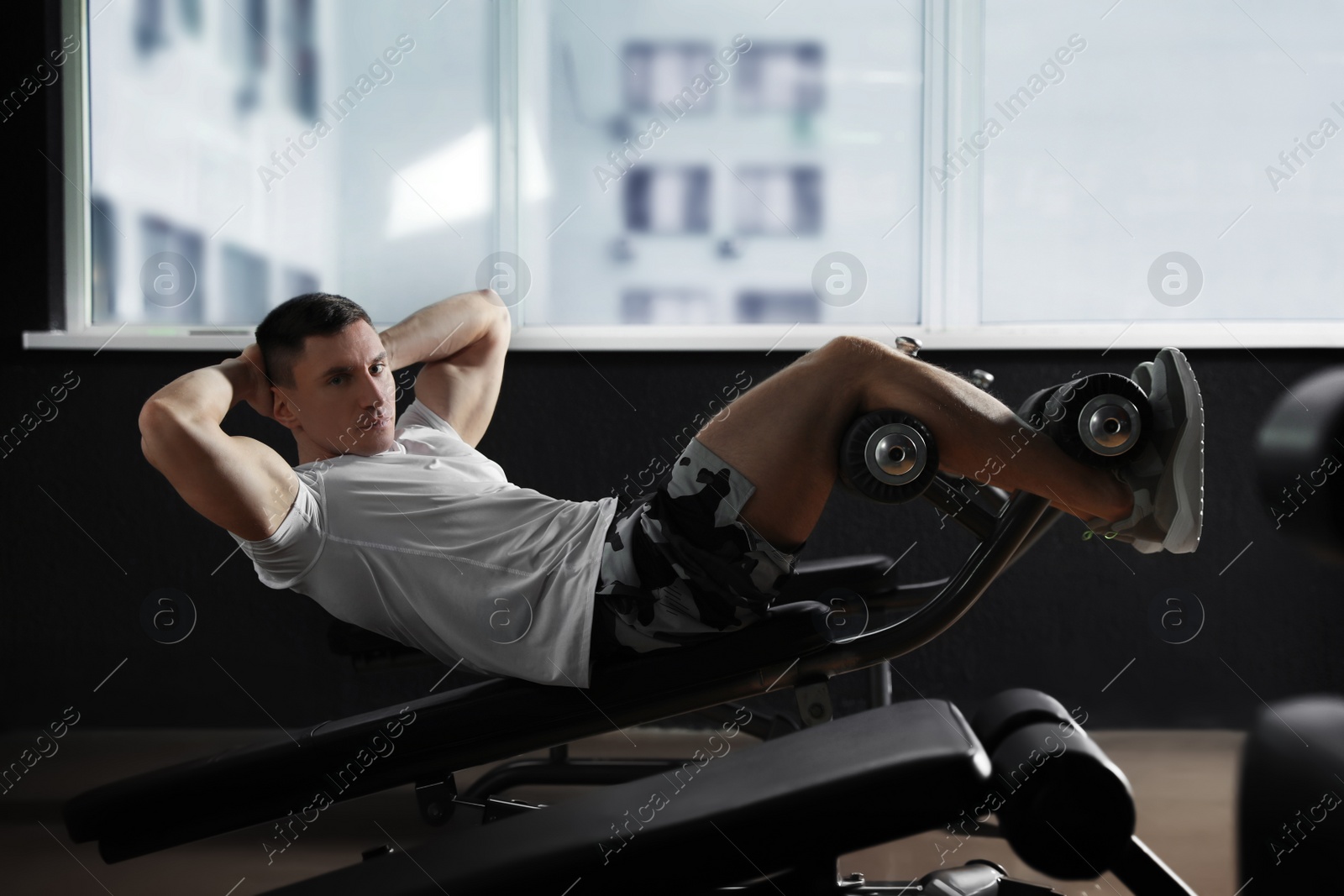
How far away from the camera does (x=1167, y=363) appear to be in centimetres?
113

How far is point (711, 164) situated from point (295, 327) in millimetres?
1337

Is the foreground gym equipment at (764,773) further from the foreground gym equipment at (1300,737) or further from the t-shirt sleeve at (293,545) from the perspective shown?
the t-shirt sleeve at (293,545)

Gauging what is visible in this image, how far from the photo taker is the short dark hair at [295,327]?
141 cm

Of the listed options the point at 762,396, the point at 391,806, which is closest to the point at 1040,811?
the point at 762,396

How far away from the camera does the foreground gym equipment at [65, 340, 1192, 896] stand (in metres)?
0.57

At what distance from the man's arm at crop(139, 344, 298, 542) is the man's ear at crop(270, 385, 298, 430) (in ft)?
0.50

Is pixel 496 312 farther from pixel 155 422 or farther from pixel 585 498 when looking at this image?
pixel 155 422

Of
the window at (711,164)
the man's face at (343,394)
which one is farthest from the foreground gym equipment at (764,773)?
the window at (711,164)

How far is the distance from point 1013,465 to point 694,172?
1.55 m

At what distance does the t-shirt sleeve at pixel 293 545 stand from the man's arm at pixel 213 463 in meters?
0.01

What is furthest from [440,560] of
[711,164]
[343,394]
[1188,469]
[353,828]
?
[711,164]

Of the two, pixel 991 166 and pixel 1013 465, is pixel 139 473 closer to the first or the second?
pixel 1013 465

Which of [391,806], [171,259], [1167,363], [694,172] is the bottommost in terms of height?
[391,806]

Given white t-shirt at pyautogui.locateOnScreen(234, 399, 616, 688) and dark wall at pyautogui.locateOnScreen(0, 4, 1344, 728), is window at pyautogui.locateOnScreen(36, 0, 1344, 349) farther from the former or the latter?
white t-shirt at pyautogui.locateOnScreen(234, 399, 616, 688)
